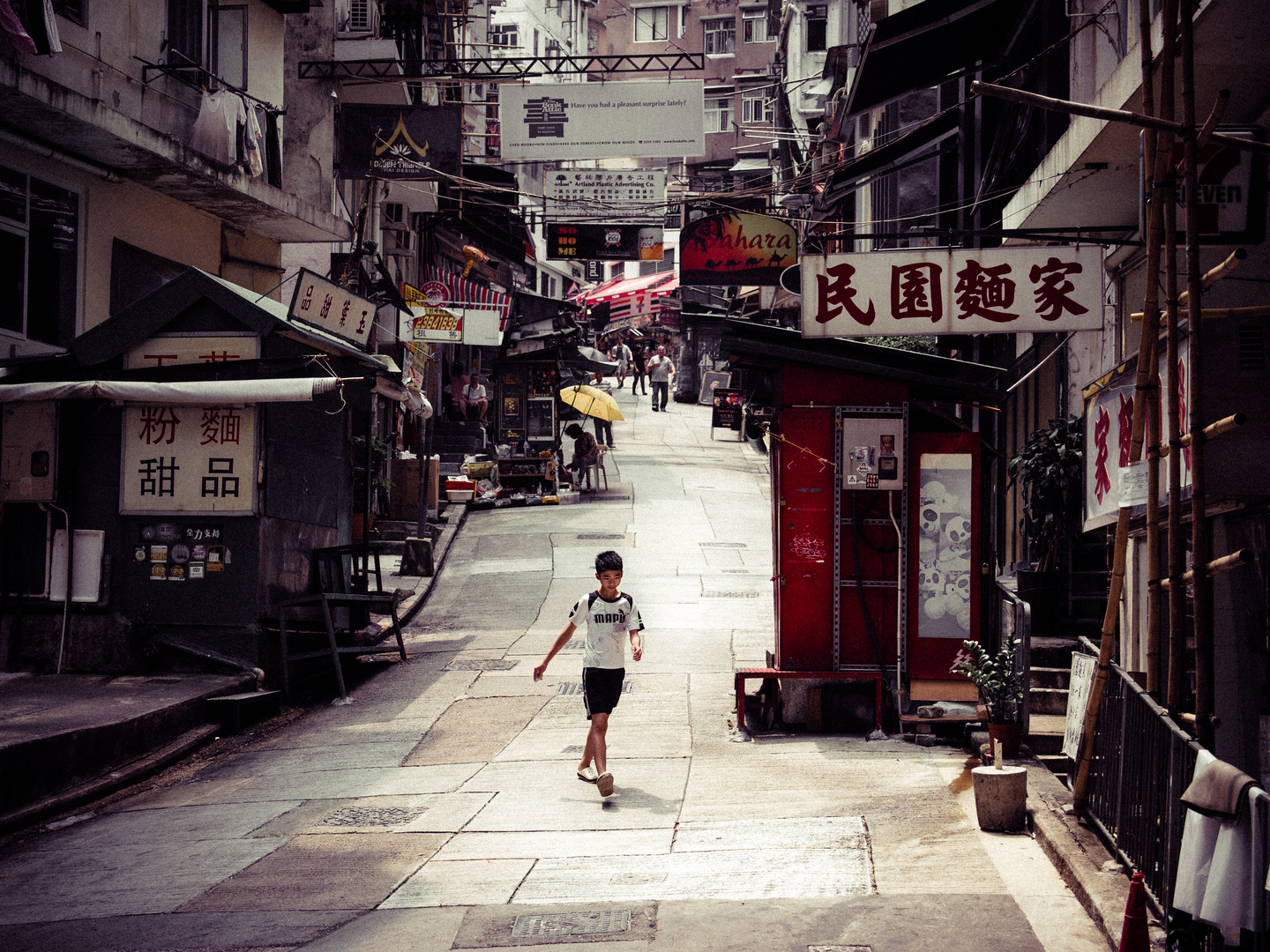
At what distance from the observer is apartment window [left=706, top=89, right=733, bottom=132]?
68.6m

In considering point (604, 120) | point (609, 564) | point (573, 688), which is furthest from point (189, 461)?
point (604, 120)

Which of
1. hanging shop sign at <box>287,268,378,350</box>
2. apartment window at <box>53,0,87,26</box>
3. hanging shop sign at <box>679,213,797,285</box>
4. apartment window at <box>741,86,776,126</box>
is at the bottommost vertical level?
hanging shop sign at <box>287,268,378,350</box>

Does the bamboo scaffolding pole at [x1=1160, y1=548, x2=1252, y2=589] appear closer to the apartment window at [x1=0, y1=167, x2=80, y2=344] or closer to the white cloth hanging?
the white cloth hanging

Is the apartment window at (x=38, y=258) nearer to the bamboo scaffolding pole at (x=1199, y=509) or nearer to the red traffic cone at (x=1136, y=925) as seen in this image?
the bamboo scaffolding pole at (x=1199, y=509)

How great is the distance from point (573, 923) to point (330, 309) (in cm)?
985

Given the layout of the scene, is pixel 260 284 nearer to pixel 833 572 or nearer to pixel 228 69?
pixel 228 69

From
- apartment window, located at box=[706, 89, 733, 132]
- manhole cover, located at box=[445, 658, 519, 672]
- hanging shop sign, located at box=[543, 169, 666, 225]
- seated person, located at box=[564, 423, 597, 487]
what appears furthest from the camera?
apartment window, located at box=[706, 89, 733, 132]

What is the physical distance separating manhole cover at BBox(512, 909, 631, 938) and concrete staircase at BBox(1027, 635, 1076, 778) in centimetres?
458

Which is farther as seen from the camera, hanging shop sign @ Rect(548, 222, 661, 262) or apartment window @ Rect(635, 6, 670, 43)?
apartment window @ Rect(635, 6, 670, 43)

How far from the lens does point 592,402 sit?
2909 cm

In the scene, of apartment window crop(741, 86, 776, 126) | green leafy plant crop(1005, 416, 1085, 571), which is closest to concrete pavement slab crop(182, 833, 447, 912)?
green leafy plant crop(1005, 416, 1085, 571)

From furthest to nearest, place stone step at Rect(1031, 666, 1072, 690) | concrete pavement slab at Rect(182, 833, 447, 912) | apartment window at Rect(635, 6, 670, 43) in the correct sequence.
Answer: apartment window at Rect(635, 6, 670, 43)
stone step at Rect(1031, 666, 1072, 690)
concrete pavement slab at Rect(182, 833, 447, 912)

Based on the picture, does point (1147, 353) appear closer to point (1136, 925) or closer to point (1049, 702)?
point (1136, 925)

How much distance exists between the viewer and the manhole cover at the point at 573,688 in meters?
13.9
